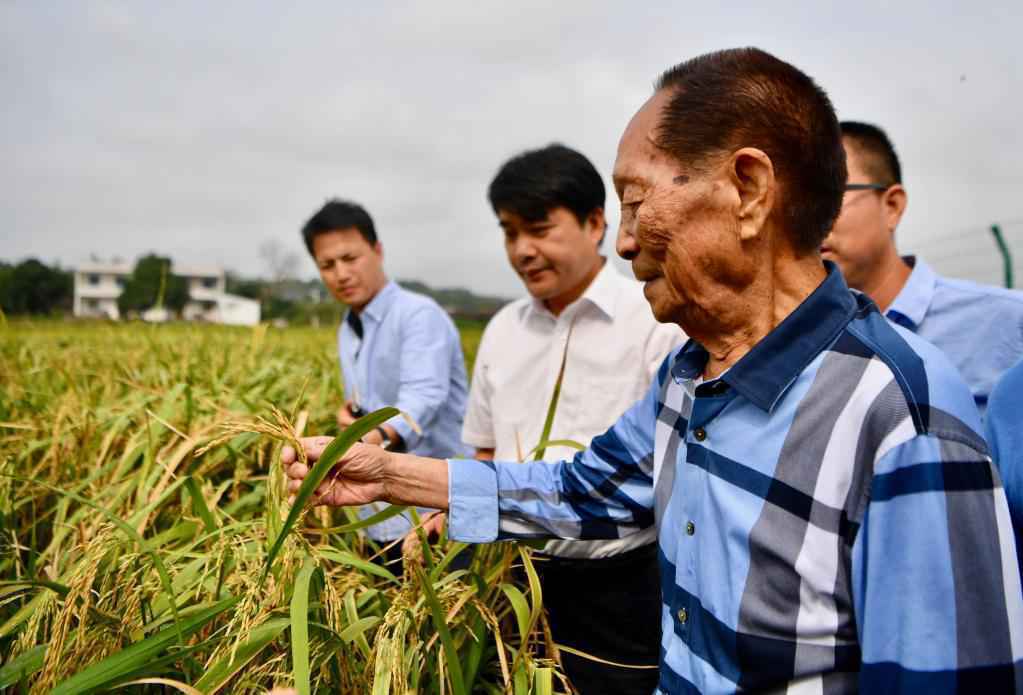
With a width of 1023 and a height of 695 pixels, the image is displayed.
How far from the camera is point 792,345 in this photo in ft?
2.84

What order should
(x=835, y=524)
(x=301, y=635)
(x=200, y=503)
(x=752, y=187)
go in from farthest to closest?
1. (x=200, y=503)
2. (x=301, y=635)
3. (x=752, y=187)
4. (x=835, y=524)

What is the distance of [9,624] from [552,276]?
1.55 meters

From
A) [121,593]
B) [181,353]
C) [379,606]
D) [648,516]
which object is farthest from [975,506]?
[181,353]

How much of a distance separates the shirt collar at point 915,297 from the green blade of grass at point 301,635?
1.86 m

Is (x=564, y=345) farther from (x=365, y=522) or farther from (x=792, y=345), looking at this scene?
(x=792, y=345)

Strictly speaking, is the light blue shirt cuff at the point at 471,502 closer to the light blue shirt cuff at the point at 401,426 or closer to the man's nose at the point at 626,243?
the man's nose at the point at 626,243

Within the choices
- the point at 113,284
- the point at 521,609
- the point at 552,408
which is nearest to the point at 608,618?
the point at 521,609

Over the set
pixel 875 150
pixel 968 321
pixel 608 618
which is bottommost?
pixel 608 618

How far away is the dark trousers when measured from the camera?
1486 mm

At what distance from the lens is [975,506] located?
2.23 ft

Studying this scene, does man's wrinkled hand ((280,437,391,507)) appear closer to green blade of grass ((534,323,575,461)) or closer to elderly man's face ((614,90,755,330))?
green blade of grass ((534,323,575,461))

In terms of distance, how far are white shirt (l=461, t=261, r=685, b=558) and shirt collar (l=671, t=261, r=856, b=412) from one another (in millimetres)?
920

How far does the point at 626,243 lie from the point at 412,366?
1.82m

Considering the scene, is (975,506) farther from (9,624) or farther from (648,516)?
(9,624)
